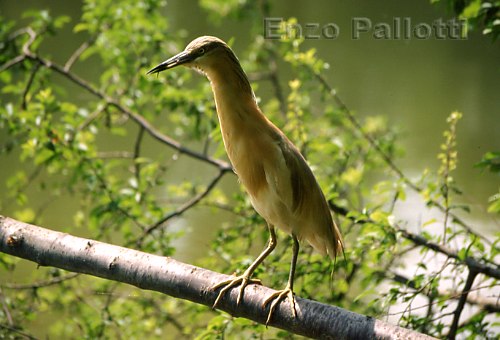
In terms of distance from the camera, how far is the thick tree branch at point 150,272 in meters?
1.86

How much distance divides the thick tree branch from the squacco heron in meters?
0.06

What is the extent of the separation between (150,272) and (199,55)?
1.99 ft

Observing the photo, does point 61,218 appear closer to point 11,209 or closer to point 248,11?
point 11,209

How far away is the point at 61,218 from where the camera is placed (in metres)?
5.82

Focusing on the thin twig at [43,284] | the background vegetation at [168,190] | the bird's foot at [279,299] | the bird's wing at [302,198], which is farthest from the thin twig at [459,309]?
the thin twig at [43,284]

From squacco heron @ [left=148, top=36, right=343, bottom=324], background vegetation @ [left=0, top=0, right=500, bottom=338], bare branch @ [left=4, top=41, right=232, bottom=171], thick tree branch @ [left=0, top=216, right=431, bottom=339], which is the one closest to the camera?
thick tree branch @ [left=0, top=216, right=431, bottom=339]

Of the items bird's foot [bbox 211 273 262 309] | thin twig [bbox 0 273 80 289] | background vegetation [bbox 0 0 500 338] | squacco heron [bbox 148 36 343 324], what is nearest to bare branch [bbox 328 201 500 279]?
background vegetation [bbox 0 0 500 338]

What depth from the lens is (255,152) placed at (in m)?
2.06

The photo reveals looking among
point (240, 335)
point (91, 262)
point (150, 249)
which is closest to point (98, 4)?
point (150, 249)

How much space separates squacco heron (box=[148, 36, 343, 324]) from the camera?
2.00 m

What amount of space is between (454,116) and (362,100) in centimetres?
513

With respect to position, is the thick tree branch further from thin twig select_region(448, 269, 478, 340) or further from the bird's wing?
thin twig select_region(448, 269, 478, 340)

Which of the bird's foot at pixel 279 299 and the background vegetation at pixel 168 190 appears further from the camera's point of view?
the background vegetation at pixel 168 190

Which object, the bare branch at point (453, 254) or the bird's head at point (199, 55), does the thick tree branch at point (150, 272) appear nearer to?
the bird's head at point (199, 55)
